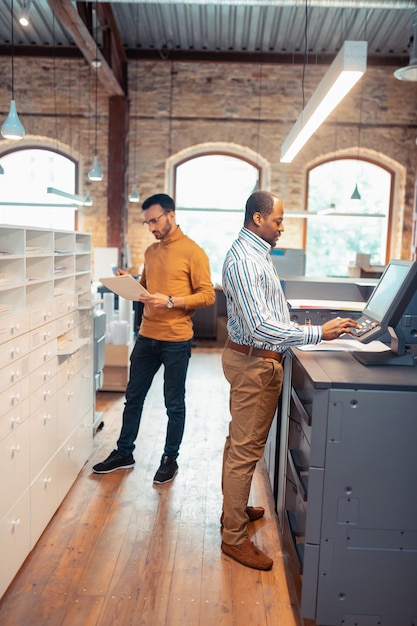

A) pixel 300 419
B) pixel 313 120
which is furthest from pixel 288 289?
pixel 300 419

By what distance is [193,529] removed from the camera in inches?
123

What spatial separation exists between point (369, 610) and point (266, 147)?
375 inches

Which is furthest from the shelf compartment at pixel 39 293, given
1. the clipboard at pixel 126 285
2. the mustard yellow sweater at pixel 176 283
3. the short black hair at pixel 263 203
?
the short black hair at pixel 263 203

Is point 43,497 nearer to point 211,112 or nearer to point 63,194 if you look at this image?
point 63,194

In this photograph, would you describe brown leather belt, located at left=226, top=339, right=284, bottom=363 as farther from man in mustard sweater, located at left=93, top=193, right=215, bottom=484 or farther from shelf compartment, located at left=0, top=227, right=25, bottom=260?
shelf compartment, located at left=0, top=227, right=25, bottom=260

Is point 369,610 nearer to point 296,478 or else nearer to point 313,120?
point 296,478

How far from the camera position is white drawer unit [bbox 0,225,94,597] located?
2.46 m

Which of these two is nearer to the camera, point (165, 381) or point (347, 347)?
point (347, 347)

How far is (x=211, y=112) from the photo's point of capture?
421 inches

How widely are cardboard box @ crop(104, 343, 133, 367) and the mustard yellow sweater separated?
7.38ft

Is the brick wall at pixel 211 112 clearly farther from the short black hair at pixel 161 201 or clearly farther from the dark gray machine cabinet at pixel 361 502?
the dark gray machine cabinet at pixel 361 502

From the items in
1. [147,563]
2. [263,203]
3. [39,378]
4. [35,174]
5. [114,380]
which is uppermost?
[35,174]

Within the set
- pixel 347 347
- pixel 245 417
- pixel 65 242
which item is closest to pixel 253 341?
pixel 245 417

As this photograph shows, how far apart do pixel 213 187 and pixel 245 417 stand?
8.93 meters
